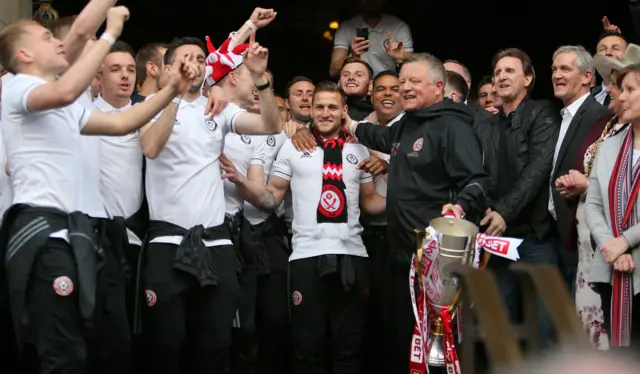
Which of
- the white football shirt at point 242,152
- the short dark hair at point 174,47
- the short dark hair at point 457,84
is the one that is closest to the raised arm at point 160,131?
the short dark hair at point 174,47

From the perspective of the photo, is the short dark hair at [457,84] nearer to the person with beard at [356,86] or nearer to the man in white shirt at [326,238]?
the person with beard at [356,86]

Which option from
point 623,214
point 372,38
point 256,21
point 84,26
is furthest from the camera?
point 372,38

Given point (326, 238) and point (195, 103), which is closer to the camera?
point (195, 103)

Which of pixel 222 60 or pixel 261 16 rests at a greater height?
pixel 261 16

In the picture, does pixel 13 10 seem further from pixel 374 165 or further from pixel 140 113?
pixel 140 113

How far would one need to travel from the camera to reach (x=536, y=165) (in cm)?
645

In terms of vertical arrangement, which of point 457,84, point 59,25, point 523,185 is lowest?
point 523,185

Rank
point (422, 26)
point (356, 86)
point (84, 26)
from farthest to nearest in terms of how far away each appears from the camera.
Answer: point (422, 26)
point (356, 86)
point (84, 26)

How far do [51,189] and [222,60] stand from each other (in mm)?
1881

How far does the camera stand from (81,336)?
470 cm

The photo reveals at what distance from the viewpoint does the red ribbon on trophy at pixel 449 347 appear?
5645 mm

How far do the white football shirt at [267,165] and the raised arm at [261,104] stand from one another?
2.77ft

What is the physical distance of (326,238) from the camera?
6.50 meters

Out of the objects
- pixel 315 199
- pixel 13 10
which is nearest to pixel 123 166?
pixel 315 199
